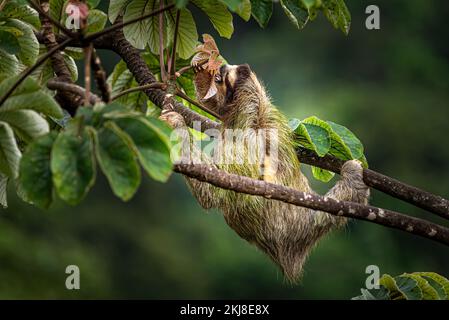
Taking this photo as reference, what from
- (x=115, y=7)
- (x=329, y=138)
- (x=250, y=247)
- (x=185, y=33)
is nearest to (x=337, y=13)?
(x=329, y=138)

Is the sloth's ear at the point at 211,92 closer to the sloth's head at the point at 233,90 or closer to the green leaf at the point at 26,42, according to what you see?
the sloth's head at the point at 233,90

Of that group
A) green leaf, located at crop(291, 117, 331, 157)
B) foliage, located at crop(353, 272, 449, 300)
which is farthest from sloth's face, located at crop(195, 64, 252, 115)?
foliage, located at crop(353, 272, 449, 300)

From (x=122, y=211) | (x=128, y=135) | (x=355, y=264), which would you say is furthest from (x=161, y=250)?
(x=128, y=135)

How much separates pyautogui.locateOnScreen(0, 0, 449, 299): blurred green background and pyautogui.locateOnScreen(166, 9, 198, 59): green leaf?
A: 328 inches

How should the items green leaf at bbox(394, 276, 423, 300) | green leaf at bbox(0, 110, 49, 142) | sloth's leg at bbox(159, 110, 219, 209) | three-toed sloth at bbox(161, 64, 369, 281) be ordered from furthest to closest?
three-toed sloth at bbox(161, 64, 369, 281) → sloth's leg at bbox(159, 110, 219, 209) → green leaf at bbox(394, 276, 423, 300) → green leaf at bbox(0, 110, 49, 142)

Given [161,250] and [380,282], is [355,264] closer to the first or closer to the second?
[161,250]

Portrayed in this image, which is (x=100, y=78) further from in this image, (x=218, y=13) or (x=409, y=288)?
(x=409, y=288)

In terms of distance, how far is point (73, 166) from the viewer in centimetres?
266

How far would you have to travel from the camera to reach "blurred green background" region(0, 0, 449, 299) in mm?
15203

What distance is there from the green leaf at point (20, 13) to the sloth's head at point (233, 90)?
1.26 m

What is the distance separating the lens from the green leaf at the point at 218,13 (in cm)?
426

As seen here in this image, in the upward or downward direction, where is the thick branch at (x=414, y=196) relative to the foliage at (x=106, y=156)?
upward

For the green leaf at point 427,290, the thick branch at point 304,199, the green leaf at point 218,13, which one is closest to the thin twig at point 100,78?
the thick branch at point 304,199

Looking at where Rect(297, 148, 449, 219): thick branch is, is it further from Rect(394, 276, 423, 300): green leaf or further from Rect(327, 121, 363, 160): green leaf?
Rect(394, 276, 423, 300): green leaf
